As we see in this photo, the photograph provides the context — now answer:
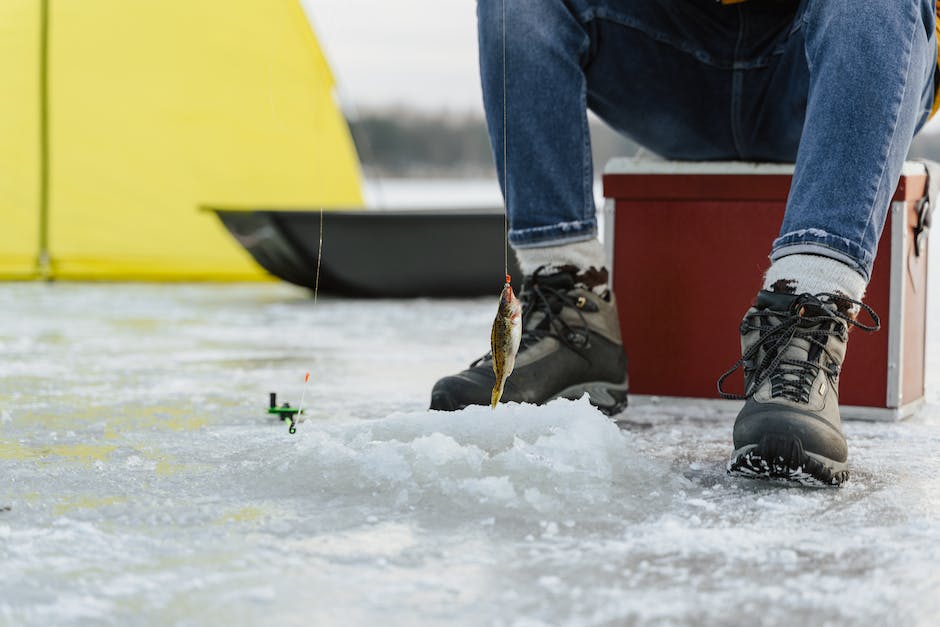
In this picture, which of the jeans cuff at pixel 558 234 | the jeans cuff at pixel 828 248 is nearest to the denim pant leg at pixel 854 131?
the jeans cuff at pixel 828 248

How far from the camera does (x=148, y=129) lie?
142 inches

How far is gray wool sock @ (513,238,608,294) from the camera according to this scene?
141cm

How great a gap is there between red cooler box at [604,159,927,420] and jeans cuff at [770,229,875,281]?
1.03 feet

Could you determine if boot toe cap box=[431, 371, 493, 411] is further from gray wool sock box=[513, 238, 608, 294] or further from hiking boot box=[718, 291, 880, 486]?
hiking boot box=[718, 291, 880, 486]

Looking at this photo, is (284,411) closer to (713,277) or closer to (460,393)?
(460,393)

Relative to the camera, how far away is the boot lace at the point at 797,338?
3.69 ft

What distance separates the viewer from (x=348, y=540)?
2.81 feet

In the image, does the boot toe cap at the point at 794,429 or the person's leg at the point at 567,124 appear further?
the person's leg at the point at 567,124

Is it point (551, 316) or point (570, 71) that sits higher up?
point (570, 71)

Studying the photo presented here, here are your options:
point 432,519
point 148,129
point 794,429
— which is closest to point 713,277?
point 794,429

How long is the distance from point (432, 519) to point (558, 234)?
22.3 inches

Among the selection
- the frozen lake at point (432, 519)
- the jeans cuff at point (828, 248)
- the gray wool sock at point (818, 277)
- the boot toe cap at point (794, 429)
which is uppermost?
the jeans cuff at point (828, 248)

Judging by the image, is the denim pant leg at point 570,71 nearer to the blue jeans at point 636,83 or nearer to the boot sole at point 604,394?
the blue jeans at point 636,83

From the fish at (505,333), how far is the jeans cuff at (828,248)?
0.28 metres
